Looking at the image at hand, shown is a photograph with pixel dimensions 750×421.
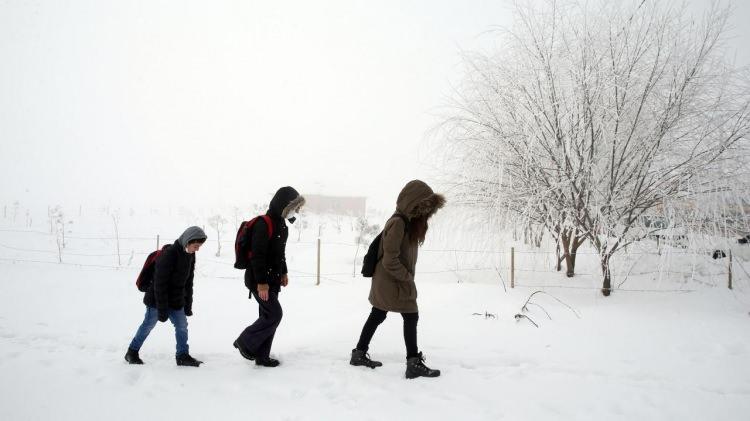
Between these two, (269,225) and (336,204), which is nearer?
(269,225)

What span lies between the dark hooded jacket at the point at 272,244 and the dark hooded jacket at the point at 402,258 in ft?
2.71

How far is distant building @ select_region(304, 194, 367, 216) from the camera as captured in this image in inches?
1411

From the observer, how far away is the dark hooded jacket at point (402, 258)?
2.81m

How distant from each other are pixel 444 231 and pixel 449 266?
1.86 metres

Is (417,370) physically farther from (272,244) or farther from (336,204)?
(336,204)

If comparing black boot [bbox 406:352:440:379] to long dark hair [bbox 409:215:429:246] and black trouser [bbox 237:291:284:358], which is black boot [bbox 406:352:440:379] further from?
black trouser [bbox 237:291:284:358]

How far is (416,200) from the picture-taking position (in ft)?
9.38

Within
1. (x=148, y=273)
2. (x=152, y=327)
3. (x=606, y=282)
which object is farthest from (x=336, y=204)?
(x=152, y=327)

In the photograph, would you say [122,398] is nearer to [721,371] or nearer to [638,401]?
[638,401]

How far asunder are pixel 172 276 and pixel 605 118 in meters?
5.63

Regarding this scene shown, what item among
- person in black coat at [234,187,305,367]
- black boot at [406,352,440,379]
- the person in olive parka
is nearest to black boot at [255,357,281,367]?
person in black coat at [234,187,305,367]

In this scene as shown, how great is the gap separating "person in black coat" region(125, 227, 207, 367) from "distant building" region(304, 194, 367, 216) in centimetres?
3151

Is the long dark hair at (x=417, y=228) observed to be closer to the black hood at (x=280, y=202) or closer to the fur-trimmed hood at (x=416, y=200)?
the fur-trimmed hood at (x=416, y=200)

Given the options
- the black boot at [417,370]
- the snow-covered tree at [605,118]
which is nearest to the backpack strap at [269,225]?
the black boot at [417,370]
